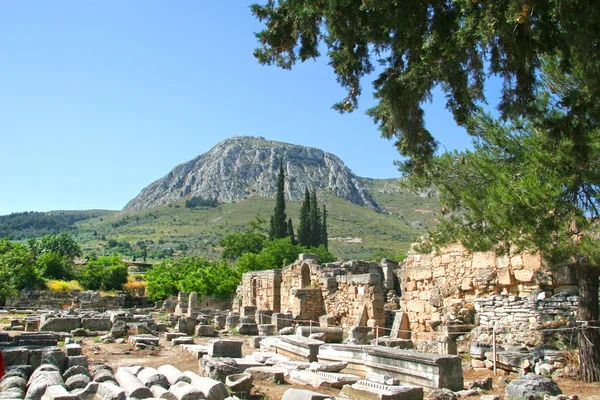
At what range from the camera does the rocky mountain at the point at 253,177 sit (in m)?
165

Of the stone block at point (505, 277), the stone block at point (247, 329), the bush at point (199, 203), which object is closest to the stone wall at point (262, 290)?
the stone block at point (247, 329)

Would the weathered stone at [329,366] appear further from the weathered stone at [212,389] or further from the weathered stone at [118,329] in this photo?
the weathered stone at [118,329]

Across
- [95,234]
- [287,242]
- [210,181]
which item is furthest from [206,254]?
[210,181]

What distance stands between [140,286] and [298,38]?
5095 cm

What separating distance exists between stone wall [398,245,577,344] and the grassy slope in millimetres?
72414

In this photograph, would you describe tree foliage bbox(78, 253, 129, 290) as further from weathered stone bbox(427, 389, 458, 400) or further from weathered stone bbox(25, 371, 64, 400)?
weathered stone bbox(427, 389, 458, 400)

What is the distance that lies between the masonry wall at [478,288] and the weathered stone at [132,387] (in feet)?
24.6

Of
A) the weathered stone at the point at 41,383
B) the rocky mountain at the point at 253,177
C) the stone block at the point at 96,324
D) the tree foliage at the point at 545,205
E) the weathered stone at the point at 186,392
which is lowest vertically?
the stone block at the point at 96,324

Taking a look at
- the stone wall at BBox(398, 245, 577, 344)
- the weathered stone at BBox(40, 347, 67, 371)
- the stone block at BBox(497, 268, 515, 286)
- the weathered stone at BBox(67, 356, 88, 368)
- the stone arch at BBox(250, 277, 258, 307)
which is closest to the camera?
the weathered stone at BBox(40, 347, 67, 371)

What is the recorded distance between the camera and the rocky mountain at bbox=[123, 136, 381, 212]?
165 meters

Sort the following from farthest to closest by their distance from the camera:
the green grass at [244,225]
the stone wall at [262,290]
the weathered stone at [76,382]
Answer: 1. the green grass at [244,225]
2. the stone wall at [262,290]
3. the weathered stone at [76,382]

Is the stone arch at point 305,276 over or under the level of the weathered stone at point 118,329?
over

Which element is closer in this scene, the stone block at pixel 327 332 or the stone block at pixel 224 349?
the stone block at pixel 224 349

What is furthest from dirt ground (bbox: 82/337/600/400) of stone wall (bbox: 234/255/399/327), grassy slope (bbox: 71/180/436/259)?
grassy slope (bbox: 71/180/436/259)
